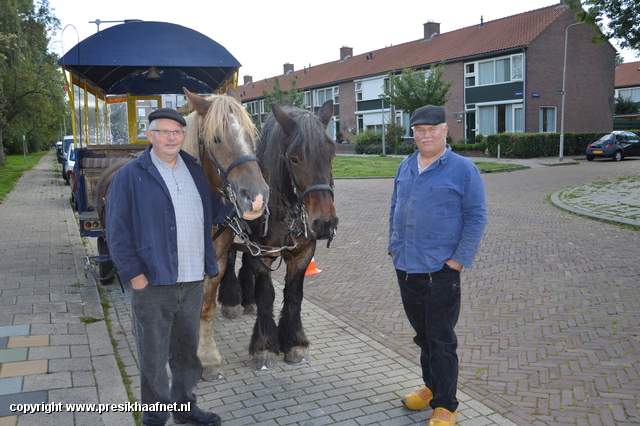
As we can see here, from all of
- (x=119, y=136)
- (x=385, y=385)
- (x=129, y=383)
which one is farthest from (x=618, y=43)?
(x=129, y=383)

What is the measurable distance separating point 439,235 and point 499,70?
1330 inches

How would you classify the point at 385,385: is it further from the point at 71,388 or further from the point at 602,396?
Result: the point at 71,388

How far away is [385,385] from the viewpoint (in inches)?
163

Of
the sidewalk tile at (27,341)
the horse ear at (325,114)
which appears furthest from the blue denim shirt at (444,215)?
the sidewalk tile at (27,341)

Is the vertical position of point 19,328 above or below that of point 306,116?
below

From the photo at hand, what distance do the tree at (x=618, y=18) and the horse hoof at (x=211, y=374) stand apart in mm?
15941

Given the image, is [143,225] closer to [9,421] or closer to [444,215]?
[9,421]

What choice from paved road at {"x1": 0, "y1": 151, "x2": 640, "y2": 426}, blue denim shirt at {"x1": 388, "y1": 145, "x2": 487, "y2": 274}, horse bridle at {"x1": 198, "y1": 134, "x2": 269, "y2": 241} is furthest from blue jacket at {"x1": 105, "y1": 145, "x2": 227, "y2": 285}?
blue denim shirt at {"x1": 388, "y1": 145, "x2": 487, "y2": 274}

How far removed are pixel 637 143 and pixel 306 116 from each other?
2949 centimetres

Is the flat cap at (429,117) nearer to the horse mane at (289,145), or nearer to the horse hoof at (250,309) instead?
the horse mane at (289,145)

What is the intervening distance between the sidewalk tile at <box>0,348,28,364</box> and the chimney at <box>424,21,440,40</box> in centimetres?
4326

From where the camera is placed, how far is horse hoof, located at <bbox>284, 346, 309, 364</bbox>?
4586mm

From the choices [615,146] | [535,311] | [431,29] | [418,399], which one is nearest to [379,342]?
[418,399]

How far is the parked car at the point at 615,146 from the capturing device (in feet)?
88.8
